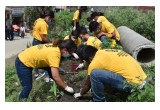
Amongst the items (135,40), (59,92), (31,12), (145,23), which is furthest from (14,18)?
(59,92)

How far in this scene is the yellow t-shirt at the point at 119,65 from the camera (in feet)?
17.4

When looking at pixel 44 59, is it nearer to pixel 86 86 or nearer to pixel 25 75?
pixel 25 75

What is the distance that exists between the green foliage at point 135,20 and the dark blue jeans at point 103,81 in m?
7.54

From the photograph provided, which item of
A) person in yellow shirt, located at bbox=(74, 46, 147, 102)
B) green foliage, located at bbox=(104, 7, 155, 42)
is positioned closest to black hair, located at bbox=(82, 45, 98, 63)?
person in yellow shirt, located at bbox=(74, 46, 147, 102)

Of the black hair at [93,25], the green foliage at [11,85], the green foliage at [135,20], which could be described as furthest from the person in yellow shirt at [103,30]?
the green foliage at [135,20]

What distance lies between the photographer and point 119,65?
17.5 feet

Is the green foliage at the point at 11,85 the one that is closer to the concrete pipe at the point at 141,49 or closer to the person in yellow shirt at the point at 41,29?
the person in yellow shirt at the point at 41,29

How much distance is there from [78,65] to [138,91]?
282 centimetres

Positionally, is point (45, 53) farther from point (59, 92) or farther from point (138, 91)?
point (138, 91)

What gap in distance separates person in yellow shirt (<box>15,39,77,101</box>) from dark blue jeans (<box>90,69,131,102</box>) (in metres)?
0.68

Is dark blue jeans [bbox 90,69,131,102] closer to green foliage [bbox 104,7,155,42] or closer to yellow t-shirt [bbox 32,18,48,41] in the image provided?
yellow t-shirt [bbox 32,18,48,41]

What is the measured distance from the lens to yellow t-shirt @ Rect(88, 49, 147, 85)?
531cm

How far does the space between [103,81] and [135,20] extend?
8565 mm

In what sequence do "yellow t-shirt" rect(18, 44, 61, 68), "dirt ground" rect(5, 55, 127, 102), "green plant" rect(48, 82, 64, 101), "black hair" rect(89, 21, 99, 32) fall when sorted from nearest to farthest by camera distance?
"yellow t-shirt" rect(18, 44, 61, 68), "dirt ground" rect(5, 55, 127, 102), "green plant" rect(48, 82, 64, 101), "black hair" rect(89, 21, 99, 32)
